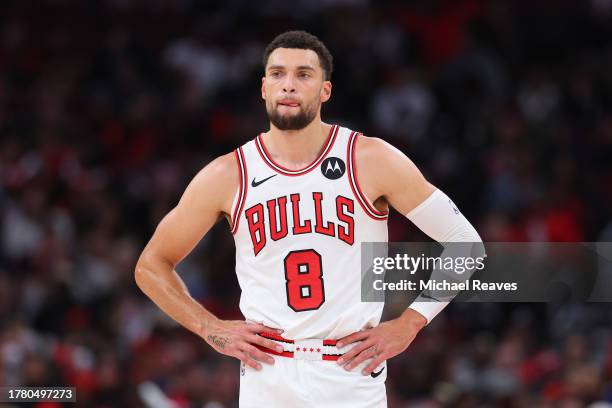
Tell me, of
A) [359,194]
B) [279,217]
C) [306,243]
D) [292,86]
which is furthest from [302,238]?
[292,86]

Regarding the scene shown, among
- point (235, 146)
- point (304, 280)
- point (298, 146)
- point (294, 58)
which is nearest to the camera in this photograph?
point (304, 280)

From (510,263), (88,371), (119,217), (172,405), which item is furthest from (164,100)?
(510,263)

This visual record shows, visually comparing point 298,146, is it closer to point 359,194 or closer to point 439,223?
point 359,194

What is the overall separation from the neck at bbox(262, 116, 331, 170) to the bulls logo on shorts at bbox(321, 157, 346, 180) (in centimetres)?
8

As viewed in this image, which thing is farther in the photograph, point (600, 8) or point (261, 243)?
point (600, 8)

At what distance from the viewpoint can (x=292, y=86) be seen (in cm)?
530

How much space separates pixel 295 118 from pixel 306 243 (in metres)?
0.62

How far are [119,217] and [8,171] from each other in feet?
4.57

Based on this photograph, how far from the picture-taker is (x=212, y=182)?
5.44m

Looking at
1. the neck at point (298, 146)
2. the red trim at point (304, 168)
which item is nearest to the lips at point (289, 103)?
the neck at point (298, 146)

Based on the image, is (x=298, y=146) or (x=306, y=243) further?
(x=298, y=146)

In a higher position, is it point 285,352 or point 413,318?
point 413,318

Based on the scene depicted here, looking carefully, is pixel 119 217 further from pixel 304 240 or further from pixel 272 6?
pixel 304 240

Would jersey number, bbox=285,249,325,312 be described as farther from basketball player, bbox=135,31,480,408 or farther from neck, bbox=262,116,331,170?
neck, bbox=262,116,331,170
